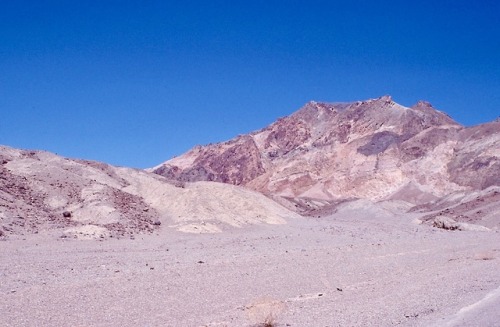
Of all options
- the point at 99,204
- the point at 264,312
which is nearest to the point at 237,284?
the point at 264,312

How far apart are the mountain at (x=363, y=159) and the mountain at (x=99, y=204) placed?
3761cm

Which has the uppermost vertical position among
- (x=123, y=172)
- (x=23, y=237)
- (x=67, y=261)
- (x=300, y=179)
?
(x=300, y=179)

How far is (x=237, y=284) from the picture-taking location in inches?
578

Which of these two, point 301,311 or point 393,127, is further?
point 393,127

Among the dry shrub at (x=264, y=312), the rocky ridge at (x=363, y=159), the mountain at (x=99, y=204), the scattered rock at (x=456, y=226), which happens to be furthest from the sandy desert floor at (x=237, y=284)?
the rocky ridge at (x=363, y=159)

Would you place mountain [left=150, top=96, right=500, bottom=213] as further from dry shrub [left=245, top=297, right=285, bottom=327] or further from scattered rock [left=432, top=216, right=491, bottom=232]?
dry shrub [left=245, top=297, right=285, bottom=327]

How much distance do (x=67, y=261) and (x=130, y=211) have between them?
12440mm

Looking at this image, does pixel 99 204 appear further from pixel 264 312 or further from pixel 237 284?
pixel 264 312

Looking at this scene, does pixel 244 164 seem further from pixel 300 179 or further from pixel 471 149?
pixel 471 149

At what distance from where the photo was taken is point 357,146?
10425 centimetres

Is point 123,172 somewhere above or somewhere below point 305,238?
above

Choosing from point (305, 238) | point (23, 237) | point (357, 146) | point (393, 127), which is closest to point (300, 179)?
point (357, 146)

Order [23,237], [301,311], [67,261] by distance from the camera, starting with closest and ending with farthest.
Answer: [301,311], [67,261], [23,237]

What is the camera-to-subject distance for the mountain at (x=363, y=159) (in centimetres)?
8344
